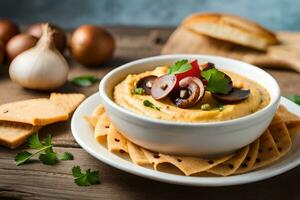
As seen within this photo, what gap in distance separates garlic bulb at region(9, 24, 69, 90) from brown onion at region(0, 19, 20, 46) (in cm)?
58

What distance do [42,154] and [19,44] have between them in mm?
1215

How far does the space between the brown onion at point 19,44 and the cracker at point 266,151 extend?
164cm

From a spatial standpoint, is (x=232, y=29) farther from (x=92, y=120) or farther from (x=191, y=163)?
(x=191, y=163)

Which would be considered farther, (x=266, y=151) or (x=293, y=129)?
(x=293, y=129)

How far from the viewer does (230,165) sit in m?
2.07

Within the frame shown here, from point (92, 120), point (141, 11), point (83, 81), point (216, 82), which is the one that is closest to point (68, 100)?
point (83, 81)

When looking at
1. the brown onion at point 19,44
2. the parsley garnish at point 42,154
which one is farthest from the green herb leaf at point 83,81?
the parsley garnish at point 42,154

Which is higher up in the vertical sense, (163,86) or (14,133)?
(163,86)

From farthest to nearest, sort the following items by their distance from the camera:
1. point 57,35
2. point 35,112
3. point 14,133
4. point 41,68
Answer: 1. point 57,35
2. point 41,68
3. point 35,112
4. point 14,133

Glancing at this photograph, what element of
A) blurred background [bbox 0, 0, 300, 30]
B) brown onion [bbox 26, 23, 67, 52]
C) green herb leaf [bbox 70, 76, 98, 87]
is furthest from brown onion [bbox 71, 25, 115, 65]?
blurred background [bbox 0, 0, 300, 30]

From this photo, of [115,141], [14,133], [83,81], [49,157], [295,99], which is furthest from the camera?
[83,81]

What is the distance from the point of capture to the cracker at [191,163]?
2.00m

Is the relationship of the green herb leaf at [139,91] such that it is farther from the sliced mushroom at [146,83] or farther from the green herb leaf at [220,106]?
the green herb leaf at [220,106]

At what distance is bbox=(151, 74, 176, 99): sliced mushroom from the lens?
86.2 inches
